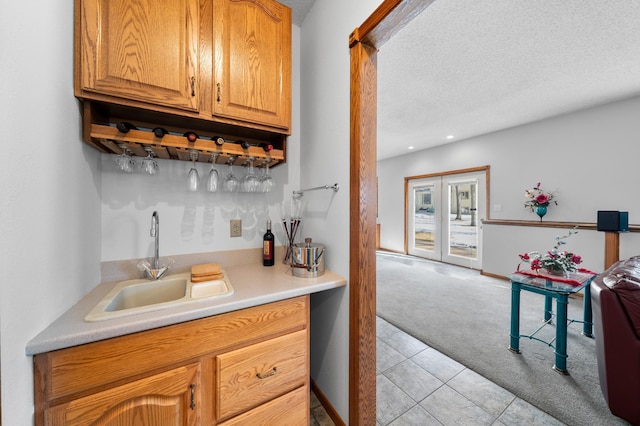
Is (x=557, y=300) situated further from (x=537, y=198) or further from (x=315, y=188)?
(x=537, y=198)

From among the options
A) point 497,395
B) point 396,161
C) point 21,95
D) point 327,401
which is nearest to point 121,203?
point 21,95

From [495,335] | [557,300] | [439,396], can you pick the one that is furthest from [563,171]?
[439,396]

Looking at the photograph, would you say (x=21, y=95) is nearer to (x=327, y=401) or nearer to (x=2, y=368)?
(x=2, y=368)

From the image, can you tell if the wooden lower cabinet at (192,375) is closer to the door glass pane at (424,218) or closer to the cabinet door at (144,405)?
the cabinet door at (144,405)

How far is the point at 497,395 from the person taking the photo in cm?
155

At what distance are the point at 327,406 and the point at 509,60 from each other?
321 centimetres

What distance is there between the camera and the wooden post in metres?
2.81

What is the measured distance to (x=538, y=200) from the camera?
137 inches

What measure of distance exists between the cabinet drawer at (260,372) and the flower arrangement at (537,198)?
4230mm

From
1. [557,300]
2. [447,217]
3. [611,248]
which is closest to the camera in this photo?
[557,300]

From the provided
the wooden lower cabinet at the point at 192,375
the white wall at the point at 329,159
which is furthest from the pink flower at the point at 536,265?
the wooden lower cabinet at the point at 192,375

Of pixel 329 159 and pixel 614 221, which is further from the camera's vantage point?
pixel 614 221

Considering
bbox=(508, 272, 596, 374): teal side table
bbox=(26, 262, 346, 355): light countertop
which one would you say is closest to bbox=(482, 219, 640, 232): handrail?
bbox=(508, 272, 596, 374): teal side table

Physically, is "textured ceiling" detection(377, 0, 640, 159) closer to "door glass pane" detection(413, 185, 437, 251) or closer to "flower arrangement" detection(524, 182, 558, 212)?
"flower arrangement" detection(524, 182, 558, 212)
